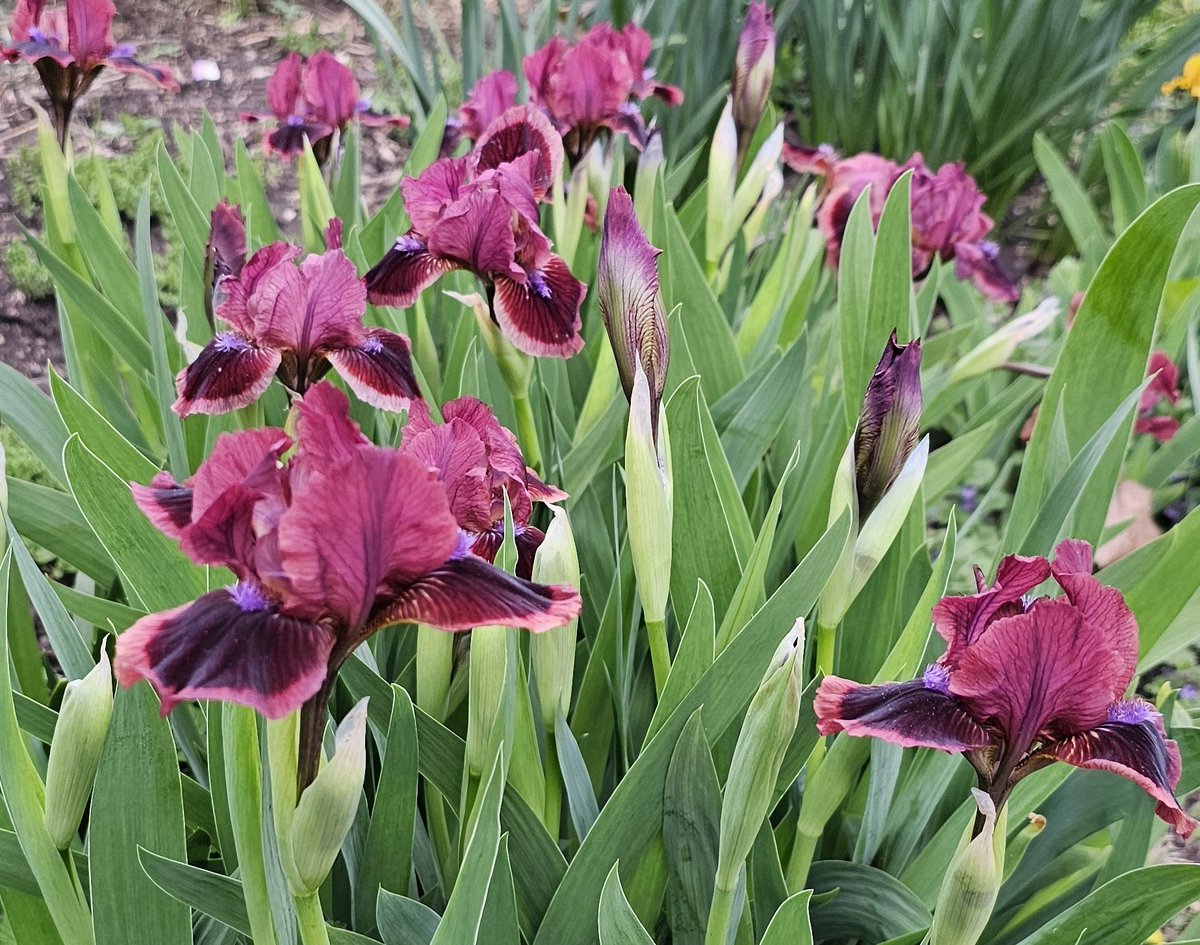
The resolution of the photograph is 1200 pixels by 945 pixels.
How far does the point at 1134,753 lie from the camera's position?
0.53 meters

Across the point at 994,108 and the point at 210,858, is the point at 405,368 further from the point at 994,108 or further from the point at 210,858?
the point at 994,108

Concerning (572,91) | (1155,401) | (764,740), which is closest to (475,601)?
(764,740)

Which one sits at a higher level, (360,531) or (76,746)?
(360,531)

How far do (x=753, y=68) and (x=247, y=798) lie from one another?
1.22m

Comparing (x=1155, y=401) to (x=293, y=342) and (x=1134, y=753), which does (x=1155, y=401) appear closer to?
(x=1134, y=753)

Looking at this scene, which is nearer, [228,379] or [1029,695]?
[1029,695]

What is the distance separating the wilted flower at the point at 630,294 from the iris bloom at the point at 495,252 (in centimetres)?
20

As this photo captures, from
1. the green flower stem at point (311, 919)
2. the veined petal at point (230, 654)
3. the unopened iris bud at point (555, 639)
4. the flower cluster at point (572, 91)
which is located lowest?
the green flower stem at point (311, 919)

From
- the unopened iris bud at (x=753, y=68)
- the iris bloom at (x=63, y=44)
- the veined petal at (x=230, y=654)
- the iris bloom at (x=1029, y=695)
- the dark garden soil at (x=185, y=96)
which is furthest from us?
the dark garden soil at (x=185, y=96)

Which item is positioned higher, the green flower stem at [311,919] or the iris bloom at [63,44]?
the iris bloom at [63,44]

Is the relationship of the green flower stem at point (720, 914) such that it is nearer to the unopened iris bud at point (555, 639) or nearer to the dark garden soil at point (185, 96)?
the unopened iris bud at point (555, 639)

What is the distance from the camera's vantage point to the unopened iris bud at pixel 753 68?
142cm

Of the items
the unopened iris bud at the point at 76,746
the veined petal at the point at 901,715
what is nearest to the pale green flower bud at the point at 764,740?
the veined petal at the point at 901,715

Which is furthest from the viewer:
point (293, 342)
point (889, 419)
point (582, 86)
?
point (582, 86)
